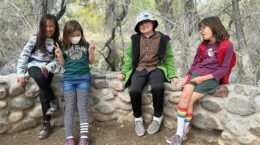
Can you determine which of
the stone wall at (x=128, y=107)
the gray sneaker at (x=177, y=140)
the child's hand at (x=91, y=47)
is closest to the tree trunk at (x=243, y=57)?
the stone wall at (x=128, y=107)

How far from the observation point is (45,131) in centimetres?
344

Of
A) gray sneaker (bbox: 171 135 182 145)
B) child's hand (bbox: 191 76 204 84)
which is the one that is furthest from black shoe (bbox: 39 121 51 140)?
child's hand (bbox: 191 76 204 84)

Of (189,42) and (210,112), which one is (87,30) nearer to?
(189,42)

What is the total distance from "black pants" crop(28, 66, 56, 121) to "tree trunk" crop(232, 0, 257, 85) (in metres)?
3.66

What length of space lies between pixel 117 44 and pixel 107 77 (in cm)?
448

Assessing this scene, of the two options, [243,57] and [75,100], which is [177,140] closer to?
[75,100]

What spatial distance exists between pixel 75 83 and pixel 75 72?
125mm

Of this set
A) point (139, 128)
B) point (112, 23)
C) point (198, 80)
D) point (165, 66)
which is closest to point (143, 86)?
point (165, 66)

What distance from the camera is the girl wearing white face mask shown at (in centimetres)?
328

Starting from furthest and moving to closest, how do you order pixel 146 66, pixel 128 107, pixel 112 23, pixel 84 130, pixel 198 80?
pixel 112 23, pixel 128 107, pixel 146 66, pixel 84 130, pixel 198 80

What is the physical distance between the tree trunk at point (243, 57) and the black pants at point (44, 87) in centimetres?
366

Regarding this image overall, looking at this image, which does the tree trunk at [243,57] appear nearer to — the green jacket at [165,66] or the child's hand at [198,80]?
the green jacket at [165,66]

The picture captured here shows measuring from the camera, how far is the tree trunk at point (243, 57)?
5559mm

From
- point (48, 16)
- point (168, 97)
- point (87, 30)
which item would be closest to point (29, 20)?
point (87, 30)
